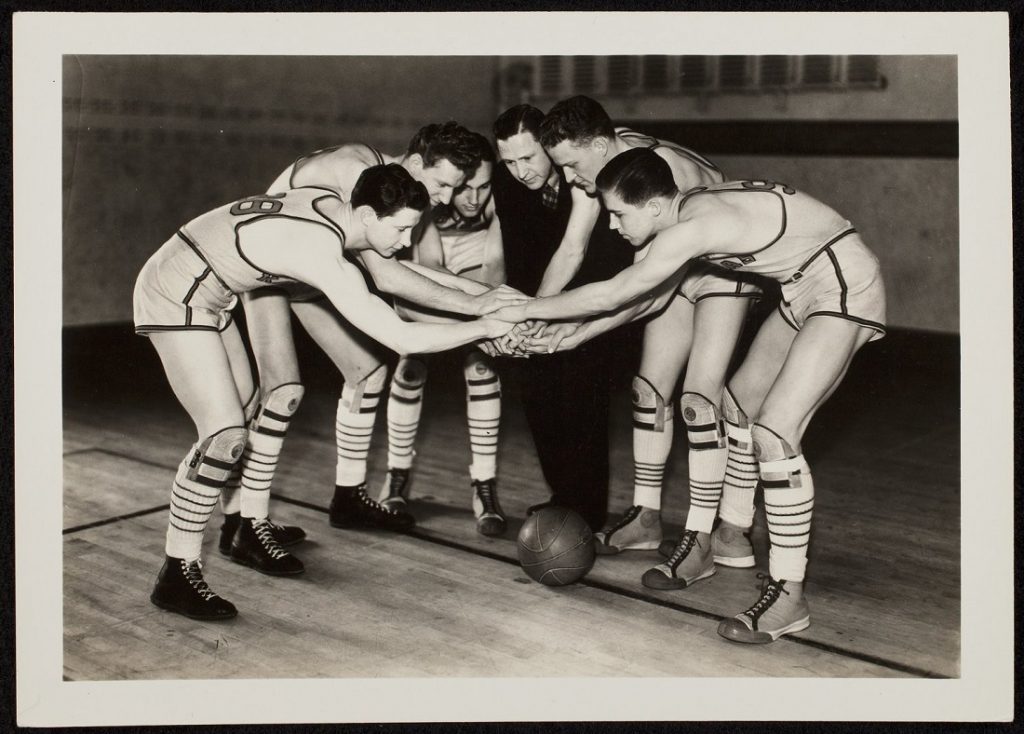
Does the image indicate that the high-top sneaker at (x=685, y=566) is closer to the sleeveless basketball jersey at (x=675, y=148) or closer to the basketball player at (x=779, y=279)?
the basketball player at (x=779, y=279)

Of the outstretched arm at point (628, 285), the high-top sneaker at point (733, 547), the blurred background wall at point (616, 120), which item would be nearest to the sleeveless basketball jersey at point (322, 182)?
the outstretched arm at point (628, 285)

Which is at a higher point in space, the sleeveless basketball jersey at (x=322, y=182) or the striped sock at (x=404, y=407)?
the sleeveless basketball jersey at (x=322, y=182)

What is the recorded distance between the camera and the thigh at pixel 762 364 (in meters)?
3.92

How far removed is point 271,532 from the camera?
430 centimetres

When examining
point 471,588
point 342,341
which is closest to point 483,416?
point 342,341

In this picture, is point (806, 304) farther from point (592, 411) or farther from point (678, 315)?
point (592, 411)

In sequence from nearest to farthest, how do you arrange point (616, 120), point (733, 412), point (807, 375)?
point (807, 375) < point (733, 412) < point (616, 120)

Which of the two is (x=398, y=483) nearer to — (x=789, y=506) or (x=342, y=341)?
(x=342, y=341)

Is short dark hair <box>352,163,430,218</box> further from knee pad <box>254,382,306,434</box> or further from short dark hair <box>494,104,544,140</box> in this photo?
knee pad <box>254,382,306,434</box>

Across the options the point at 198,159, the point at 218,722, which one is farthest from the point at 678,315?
the point at 198,159

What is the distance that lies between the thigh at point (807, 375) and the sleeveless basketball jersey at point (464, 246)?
175cm

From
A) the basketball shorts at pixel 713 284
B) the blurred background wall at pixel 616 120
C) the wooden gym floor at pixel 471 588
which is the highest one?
the blurred background wall at pixel 616 120

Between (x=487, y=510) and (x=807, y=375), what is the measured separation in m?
1.82

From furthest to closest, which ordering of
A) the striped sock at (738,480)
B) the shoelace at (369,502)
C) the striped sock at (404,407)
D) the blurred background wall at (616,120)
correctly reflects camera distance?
the blurred background wall at (616,120) → the striped sock at (404,407) → the shoelace at (369,502) → the striped sock at (738,480)
